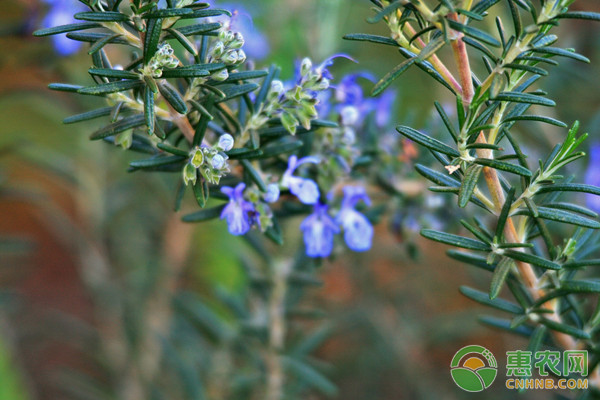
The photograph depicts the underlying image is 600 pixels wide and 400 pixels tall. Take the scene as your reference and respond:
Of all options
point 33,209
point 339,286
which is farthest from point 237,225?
point 33,209

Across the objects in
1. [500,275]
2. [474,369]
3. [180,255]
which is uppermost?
[500,275]

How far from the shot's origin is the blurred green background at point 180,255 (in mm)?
1763

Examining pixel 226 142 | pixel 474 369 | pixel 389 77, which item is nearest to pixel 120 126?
pixel 226 142

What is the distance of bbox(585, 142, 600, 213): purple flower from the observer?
1368 millimetres

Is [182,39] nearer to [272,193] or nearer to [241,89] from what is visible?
[241,89]

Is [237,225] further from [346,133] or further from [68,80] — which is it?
[68,80]

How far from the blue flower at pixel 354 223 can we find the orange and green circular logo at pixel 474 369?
0.32m

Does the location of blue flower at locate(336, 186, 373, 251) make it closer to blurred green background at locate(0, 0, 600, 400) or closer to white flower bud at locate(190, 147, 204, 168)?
white flower bud at locate(190, 147, 204, 168)

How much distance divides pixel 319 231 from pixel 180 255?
0.99 meters

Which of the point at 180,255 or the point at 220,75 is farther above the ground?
the point at 220,75

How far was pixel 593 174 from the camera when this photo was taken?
143cm

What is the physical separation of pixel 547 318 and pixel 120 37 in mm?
843

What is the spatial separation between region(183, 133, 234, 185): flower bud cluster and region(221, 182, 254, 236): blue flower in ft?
0.29

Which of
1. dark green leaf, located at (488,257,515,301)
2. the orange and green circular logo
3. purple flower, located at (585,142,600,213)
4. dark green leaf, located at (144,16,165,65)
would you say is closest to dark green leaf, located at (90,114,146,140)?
dark green leaf, located at (144,16,165,65)
